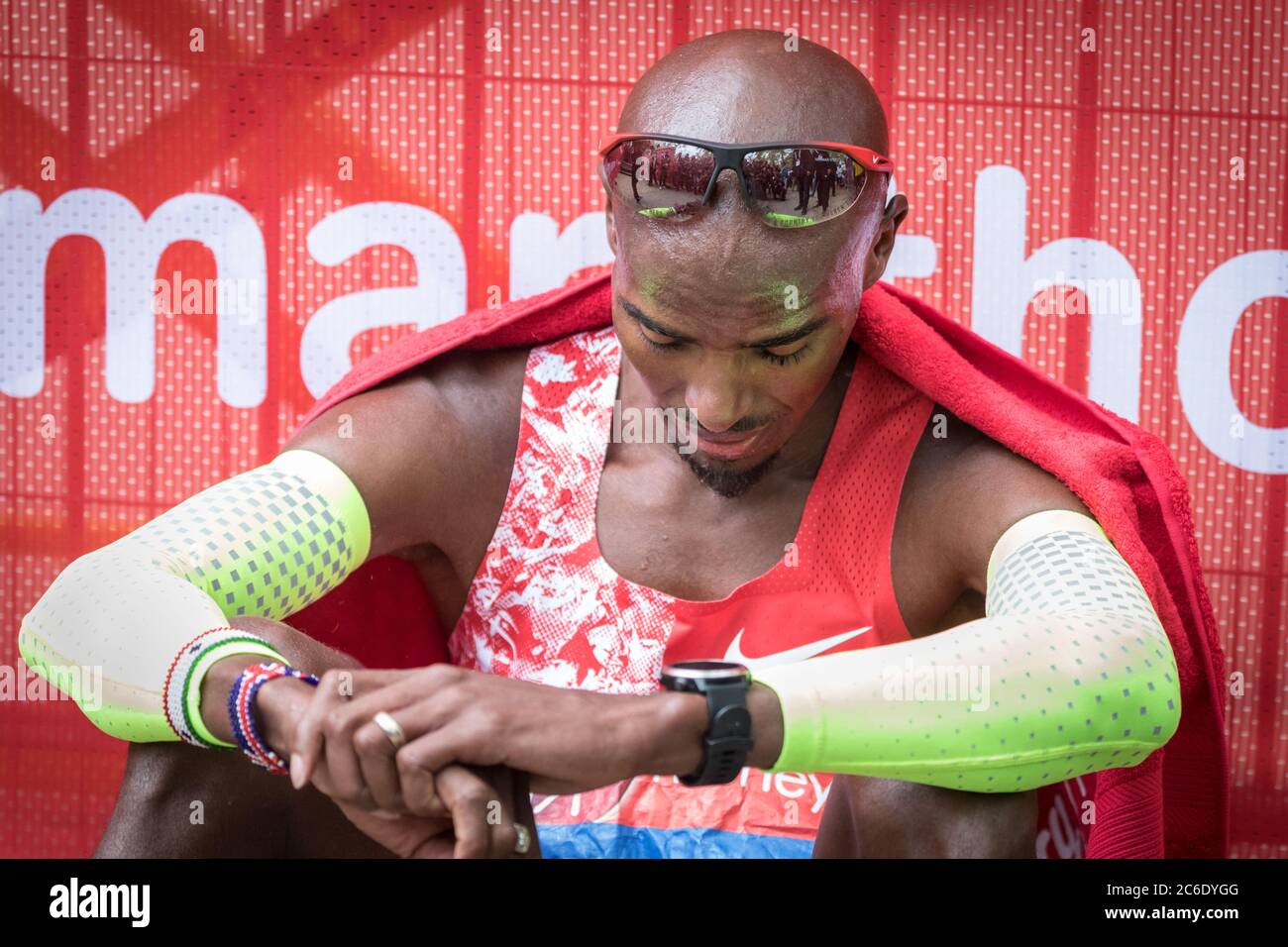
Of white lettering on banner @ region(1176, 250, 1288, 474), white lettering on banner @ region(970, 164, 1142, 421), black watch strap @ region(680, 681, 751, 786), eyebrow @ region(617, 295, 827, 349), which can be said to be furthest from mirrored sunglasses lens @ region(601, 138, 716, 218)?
white lettering on banner @ region(1176, 250, 1288, 474)

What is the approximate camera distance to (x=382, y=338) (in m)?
2.44

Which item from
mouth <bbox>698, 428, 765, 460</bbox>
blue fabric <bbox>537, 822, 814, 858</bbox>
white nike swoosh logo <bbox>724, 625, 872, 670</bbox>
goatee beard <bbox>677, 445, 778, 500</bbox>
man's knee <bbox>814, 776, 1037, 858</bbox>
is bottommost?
blue fabric <bbox>537, 822, 814, 858</bbox>

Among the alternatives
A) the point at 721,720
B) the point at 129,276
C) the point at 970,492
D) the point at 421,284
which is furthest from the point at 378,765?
the point at 129,276

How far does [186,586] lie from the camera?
1426 millimetres

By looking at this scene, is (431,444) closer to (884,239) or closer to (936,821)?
(884,239)

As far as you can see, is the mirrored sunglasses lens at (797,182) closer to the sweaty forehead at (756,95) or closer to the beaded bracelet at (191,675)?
the sweaty forehead at (756,95)

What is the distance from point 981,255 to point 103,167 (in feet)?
4.66

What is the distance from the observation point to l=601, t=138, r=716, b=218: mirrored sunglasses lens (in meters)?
1.57

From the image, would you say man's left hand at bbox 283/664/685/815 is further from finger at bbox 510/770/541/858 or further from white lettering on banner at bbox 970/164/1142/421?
white lettering on banner at bbox 970/164/1142/421

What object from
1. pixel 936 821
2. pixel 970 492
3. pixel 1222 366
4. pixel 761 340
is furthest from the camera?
pixel 1222 366

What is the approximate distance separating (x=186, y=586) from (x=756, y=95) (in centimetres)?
78

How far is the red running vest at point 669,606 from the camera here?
1778mm

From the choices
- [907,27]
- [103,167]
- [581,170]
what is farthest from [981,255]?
[103,167]

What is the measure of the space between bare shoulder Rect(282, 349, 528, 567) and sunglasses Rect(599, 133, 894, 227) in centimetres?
35
